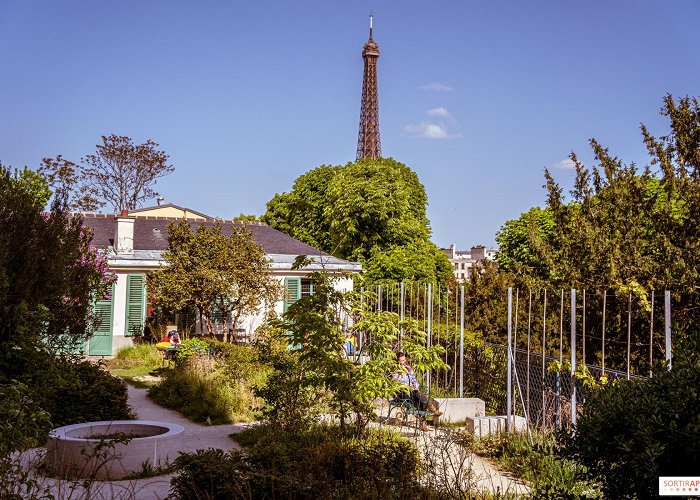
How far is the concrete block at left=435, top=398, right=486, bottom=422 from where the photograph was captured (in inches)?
427

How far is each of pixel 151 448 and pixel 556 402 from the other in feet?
17.4

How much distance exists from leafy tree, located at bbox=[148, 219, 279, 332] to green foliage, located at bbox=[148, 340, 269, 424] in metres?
3.19

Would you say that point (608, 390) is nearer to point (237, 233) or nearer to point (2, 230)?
point (2, 230)

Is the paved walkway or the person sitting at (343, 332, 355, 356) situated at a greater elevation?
the person sitting at (343, 332, 355, 356)

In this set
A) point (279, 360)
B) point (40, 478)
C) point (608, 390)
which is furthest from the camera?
point (279, 360)

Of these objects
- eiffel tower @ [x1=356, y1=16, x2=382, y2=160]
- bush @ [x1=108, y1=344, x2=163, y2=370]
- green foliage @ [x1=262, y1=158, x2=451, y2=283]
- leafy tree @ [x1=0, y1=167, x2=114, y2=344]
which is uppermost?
eiffel tower @ [x1=356, y1=16, x2=382, y2=160]

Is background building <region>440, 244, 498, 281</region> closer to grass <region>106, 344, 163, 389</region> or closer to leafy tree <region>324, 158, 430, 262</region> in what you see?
leafy tree <region>324, 158, 430, 262</region>

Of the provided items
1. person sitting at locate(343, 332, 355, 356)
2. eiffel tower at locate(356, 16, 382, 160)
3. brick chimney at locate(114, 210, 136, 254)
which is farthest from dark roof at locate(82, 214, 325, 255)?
eiffel tower at locate(356, 16, 382, 160)

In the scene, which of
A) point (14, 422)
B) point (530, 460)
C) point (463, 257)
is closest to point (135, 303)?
point (530, 460)

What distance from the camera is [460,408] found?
36.2ft

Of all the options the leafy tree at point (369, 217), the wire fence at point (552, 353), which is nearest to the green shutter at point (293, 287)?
the wire fence at point (552, 353)

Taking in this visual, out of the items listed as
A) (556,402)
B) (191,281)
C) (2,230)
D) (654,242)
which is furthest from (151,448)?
(191,281)

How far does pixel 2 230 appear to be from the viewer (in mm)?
7422

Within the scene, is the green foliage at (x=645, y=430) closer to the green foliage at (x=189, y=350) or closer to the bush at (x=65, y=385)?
the bush at (x=65, y=385)
